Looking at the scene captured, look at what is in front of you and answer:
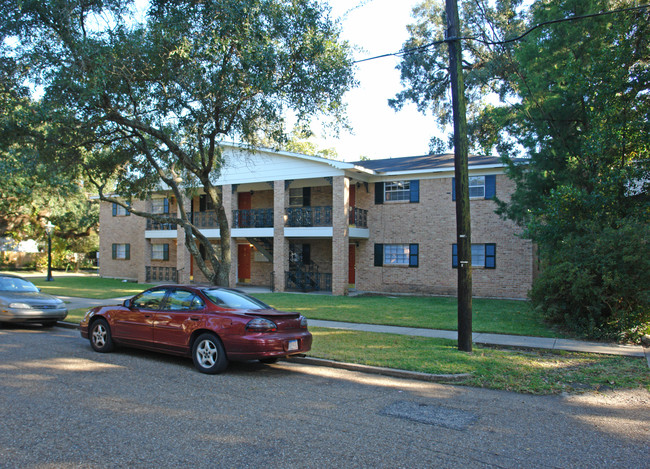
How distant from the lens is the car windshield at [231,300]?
8.48m

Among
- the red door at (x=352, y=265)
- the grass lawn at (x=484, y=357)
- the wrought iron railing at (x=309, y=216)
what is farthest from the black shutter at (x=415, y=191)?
the grass lawn at (x=484, y=357)

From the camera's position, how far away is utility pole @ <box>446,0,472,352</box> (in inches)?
382

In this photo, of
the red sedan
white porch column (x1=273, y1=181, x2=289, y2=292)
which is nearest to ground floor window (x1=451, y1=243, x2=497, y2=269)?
white porch column (x1=273, y1=181, x2=289, y2=292)

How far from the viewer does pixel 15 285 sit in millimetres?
13539

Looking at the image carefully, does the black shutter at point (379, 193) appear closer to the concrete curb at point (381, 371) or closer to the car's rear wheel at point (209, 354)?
the concrete curb at point (381, 371)

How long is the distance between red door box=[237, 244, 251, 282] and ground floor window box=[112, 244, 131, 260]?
28.6 ft

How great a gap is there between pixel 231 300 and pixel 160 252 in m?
24.2

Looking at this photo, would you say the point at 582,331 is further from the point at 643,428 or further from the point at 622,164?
the point at 643,428

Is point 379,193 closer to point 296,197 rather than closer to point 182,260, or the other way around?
point 296,197

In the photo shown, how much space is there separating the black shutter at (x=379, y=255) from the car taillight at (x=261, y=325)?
15.9 meters

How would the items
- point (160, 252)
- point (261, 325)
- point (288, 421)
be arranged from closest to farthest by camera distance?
point (288, 421) → point (261, 325) → point (160, 252)

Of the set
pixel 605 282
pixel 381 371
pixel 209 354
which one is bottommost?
pixel 381 371

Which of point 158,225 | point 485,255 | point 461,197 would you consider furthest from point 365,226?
point 461,197

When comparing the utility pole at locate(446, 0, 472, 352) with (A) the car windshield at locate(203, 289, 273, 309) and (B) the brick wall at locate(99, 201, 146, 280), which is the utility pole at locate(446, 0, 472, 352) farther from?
(B) the brick wall at locate(99, 201, 146, 280)
